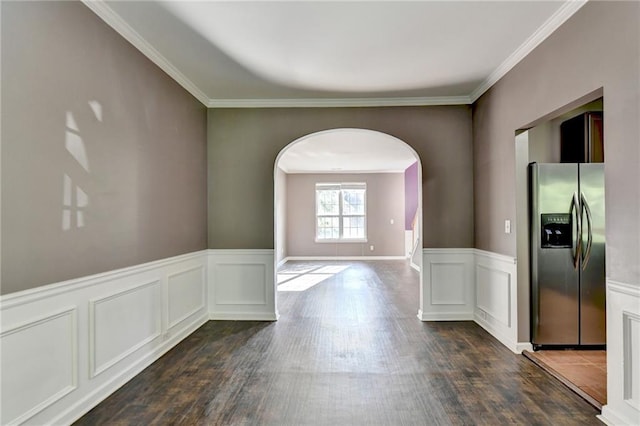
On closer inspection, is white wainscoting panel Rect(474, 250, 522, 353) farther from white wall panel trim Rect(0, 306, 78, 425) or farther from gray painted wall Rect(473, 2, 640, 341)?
white wall panel trim Rect(0, 306, 78, 425)

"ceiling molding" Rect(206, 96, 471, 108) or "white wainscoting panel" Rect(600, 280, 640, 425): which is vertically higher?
"ceiling molding" Rect(206, 96, 471, 108)

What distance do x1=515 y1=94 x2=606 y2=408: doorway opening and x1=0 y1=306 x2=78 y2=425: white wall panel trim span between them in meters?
3.57

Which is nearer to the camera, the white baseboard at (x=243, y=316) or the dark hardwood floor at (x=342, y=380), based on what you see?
the dark hardwood floor at (x=342, y=380)

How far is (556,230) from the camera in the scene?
10.8 feet

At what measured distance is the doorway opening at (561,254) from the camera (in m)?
3.27

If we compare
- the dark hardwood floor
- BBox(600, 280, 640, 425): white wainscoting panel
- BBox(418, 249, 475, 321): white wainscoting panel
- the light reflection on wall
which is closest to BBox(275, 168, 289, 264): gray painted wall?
the dark hardwood floor

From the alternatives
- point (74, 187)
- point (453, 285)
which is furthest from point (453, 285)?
point (74, 187)

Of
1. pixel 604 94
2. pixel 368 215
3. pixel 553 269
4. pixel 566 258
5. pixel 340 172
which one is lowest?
pixel 553 269

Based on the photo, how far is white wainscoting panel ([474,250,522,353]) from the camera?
3.43 meters

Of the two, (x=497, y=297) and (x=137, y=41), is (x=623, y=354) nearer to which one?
(x=497, y=297)

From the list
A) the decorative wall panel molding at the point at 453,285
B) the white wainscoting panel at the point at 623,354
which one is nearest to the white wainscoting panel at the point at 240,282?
the decorative wall panel molding at the point at 453,285

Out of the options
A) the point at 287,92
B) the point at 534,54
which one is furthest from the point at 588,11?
the point at 287,92

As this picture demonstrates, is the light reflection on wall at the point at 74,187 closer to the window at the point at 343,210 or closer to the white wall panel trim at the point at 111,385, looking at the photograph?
the white wall panel trim at the point at 111,385

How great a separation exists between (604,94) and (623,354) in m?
1.59
